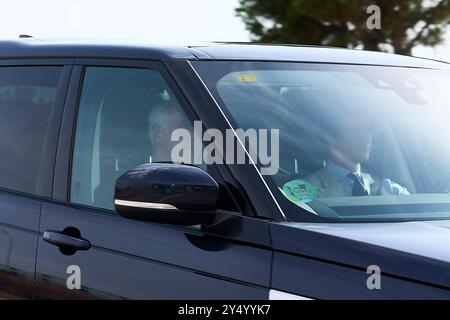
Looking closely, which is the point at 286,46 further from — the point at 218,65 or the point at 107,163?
the point at 107,163

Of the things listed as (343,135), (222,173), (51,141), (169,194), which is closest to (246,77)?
(343,135)

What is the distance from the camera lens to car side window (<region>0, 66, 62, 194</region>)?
13.3ft

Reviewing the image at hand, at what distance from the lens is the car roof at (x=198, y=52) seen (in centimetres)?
Answer: 377

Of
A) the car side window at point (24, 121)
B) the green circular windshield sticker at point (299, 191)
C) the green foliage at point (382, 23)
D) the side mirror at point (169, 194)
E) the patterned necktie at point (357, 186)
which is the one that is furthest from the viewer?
the green foliage at point (382, 23)

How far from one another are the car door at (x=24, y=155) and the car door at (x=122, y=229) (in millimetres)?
64

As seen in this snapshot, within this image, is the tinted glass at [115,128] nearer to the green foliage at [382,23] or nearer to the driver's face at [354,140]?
the driver's face at [354,140]

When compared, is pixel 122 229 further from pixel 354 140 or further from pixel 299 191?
pixel 354 140

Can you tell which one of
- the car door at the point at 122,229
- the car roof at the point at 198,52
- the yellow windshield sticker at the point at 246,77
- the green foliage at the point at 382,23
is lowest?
the car door at the point at 122,229

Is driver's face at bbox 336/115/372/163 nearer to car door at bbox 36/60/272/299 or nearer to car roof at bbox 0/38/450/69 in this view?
car roof at bbox 0/38/450/69

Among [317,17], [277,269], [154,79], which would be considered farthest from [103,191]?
[317,17]

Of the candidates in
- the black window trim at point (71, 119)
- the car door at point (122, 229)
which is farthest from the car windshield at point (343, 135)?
the black window trim at point (71, 119)

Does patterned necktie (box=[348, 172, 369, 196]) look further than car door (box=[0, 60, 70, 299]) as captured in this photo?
No

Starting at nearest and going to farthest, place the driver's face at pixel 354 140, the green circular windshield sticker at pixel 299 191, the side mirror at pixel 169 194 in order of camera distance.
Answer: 1. the side mirror at pixel 169 194
2. the green circular windshield sticker at pixel 299 191
3. the driver's face at pixel 354 140

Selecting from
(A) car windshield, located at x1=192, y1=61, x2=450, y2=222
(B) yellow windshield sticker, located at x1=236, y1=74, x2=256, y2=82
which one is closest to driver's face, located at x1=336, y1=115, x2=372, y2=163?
(A) car windshield, located at x1=192, y1=61, x2=450, y2=222
